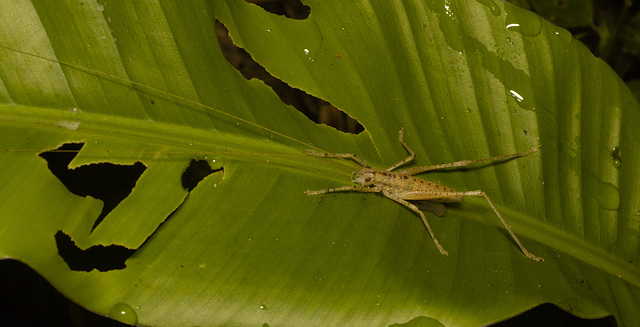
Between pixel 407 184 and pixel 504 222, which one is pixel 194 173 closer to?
pixel 407 184

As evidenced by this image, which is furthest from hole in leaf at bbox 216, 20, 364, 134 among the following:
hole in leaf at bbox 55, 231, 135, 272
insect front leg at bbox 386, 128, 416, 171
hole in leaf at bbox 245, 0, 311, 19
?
hole in leaf at bbox 55, 231, 135, 272

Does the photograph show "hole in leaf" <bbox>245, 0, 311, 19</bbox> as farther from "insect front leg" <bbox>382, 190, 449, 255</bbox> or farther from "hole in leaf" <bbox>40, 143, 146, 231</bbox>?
"hole in leaf" <bbox>40, 143, 146, 231</bbox>

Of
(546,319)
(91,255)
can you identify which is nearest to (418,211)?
(546,319)

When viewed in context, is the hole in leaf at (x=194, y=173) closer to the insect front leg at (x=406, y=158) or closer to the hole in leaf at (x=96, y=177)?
the hole in leaf at (x=96, y=177)

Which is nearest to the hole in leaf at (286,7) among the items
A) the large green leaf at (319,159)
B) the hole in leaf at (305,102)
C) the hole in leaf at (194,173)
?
the hole in leaf at (305,102)

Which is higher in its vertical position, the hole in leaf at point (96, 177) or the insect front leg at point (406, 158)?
the hole in leaf at point (96, 177)

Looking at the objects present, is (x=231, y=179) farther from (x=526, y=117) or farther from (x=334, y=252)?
(x=526, y=117)
